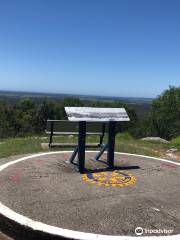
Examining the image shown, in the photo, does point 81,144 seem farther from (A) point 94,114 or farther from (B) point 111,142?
(B) point 111,142

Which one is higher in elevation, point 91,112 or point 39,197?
point 91,112

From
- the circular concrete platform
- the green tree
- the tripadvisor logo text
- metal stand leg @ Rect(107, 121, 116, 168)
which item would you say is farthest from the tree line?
the tripadvisor logo text

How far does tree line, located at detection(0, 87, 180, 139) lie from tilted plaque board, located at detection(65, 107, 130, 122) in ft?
62.8

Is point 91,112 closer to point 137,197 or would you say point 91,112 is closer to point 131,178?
point 131,178

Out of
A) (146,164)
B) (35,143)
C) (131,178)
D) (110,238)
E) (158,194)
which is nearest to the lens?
(110,238)

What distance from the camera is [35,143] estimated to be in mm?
11430

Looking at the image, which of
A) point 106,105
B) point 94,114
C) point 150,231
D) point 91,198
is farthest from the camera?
point 106,105

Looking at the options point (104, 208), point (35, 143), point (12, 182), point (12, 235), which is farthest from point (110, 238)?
point (35, 143)

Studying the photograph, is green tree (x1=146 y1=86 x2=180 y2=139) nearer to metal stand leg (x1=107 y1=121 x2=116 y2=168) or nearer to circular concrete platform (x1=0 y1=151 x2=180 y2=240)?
metal stand leg (x1=107 y1=121 x2=116 y2=168)

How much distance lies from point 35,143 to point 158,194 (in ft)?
20.6

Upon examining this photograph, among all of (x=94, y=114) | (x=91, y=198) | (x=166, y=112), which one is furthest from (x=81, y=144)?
(x=166, y=112)

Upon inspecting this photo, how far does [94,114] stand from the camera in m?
7.83

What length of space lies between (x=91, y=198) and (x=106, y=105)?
5815 cm

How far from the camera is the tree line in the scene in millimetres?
40188
